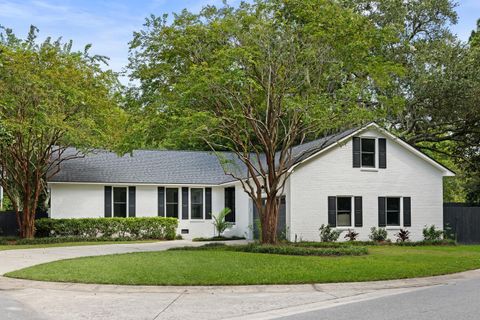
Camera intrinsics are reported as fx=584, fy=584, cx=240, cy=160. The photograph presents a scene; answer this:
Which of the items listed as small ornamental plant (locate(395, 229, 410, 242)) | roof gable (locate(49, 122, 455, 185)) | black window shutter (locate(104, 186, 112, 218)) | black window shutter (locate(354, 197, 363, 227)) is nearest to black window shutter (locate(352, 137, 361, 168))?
roof gable (locate(49, 122, 455, 185))

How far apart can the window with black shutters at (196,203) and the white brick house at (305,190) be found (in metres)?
0.06

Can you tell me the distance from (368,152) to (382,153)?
72 cm

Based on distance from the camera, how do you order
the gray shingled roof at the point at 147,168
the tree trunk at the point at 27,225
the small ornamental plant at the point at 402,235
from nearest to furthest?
1. the small ornamental plant at the point at 402,235
2. the tree trunk at the point at 27,225
3. the gray shingled roof at the point at 147,168

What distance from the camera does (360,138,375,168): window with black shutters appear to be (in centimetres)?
2744

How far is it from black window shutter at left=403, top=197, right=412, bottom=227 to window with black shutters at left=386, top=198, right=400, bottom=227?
0.28 metres

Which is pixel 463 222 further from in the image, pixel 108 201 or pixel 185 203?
pixel 108 201

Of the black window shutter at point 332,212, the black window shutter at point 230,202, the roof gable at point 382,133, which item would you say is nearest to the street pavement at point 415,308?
the roof gable at point 382,133

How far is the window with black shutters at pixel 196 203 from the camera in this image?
107 ft

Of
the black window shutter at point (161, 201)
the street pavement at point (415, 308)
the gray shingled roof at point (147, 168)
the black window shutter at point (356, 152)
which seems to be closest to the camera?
the street pavement at point (415, 308)

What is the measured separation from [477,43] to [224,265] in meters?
25.9

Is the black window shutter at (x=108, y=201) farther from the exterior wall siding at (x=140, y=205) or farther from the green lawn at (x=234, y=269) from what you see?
the green lawn at (x=234, y=269)

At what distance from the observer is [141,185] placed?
31.3m

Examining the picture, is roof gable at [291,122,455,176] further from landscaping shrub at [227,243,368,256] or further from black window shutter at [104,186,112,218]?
black window shutter at [104,186,112,218]

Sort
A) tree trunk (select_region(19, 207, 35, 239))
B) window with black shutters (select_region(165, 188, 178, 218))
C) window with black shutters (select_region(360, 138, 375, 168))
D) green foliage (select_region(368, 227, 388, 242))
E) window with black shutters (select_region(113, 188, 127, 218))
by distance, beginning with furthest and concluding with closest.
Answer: window with black shutters (select_region(165, 188, 178, 218)) < window with black shutters (select_region(113, 188, 127, 218)) < tree trunk (select_region(19, 207, 35, 239)) < window with black shutters (select_region(360, 138, 375, 168)) < green foliage (select_region(368, 227, 388, 242))
